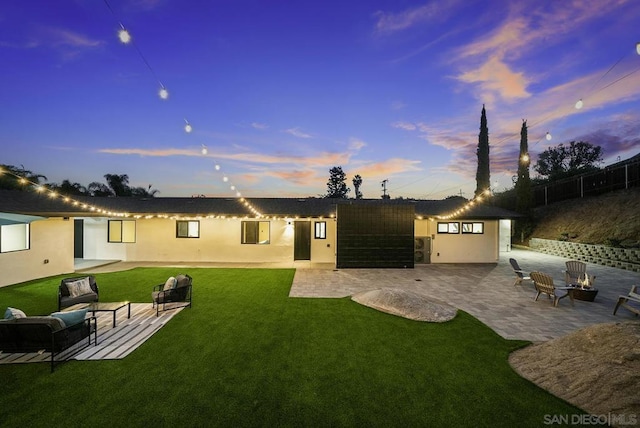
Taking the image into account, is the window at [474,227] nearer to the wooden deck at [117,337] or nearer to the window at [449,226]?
the window at [449,226]

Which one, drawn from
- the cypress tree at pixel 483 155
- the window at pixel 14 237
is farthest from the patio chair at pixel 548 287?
the cypress tree at pixel 483 155

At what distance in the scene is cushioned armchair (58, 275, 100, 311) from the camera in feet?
20.9

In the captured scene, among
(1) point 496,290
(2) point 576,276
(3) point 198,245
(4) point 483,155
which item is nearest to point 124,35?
(3) point 198,245

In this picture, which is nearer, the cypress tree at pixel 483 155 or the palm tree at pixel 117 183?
the cypress tree at pixel 483 155

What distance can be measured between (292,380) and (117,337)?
3.87 meters

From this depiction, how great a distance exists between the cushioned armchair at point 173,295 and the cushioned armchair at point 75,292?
60.6 inches

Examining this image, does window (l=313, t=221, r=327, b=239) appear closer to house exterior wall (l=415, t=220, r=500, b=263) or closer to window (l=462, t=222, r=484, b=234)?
house exterior wall (l=415, t=220, r=500, b=263)

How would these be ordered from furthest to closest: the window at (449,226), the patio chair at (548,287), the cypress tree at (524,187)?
the cypress tree at (524,187), the window at (449,226), the patio chair at (548,287)

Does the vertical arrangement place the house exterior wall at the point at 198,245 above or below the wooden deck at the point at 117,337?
above

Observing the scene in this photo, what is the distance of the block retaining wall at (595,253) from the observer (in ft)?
41.5

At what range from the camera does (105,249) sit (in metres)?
14.4

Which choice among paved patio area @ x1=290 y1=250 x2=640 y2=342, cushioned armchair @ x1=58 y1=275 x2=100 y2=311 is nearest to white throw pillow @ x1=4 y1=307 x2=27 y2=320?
cushioned armchair @ x1=58 y1=275 x2=100 y2=311

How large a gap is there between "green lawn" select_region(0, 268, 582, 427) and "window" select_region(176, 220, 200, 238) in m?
8.99

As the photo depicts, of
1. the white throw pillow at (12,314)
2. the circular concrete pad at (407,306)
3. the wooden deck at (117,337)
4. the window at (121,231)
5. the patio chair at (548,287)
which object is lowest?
the wooden deck at (117,337)
